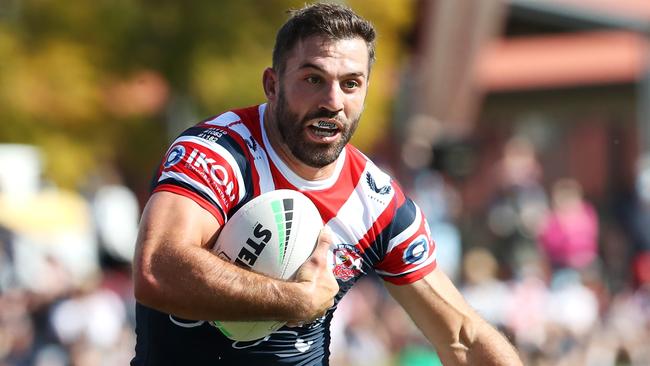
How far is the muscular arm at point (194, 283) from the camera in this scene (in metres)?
4.39

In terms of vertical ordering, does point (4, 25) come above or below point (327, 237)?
below

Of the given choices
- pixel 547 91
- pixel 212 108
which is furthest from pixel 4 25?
pixel 547 91

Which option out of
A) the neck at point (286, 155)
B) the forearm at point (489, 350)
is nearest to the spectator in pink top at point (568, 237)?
the forearm at point (489, 350)

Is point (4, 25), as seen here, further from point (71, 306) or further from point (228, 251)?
point (228, 251)

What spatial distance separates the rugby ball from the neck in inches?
11.4

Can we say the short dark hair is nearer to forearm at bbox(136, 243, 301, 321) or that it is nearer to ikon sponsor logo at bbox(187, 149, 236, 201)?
ikon sponsor logo at bbox(187, 149, 236, 201)

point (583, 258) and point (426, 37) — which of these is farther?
point (426, 37)

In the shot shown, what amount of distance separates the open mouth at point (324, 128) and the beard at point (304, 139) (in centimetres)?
2

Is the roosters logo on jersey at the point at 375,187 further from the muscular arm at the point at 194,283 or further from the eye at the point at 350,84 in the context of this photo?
the muscular arm at the point at 194,283

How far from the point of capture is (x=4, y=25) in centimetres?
2061

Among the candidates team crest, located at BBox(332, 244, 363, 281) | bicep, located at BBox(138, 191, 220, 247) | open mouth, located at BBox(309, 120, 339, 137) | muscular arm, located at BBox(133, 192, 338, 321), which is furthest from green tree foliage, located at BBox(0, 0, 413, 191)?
muscular arm, located at BBox(133, 192, 338, 321)

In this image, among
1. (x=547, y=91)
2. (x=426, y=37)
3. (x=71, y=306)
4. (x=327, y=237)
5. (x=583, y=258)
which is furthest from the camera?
(x=547, y=91)

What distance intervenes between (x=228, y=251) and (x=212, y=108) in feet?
51.7

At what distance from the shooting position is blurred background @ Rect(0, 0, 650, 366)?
14.2m
